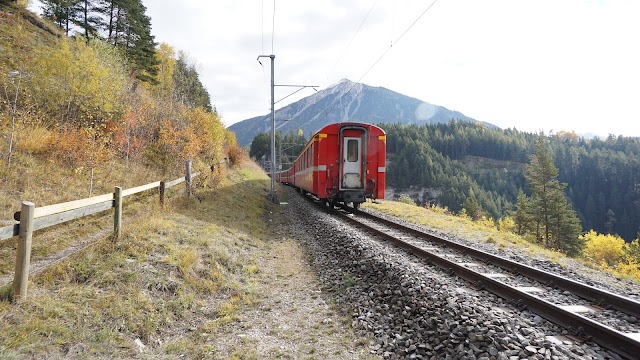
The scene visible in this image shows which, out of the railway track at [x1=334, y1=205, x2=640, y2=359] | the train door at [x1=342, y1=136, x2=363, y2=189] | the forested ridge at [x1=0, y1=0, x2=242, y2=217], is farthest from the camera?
the train door at [x1=342, y1=136, x2=363, y2=189]

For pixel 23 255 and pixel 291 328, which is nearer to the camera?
pixel 23 255

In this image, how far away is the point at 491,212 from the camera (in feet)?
354

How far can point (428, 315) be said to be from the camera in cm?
450

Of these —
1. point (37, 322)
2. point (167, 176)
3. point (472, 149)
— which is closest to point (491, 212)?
point (472, 149)

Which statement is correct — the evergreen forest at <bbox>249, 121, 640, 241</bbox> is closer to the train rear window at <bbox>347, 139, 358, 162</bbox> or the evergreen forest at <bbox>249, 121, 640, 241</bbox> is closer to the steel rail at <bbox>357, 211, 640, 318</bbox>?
the train rear window at <bbox>347, 139, 358, 162</bbox>

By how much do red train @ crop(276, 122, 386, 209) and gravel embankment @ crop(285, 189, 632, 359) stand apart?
21.6 feet

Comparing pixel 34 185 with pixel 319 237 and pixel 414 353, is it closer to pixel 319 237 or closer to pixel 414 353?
pixel 319 237

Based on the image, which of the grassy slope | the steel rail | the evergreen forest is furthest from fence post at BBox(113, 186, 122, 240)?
the evergreen forest

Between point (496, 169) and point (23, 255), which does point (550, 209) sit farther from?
point (496, 169)

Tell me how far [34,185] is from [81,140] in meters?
2.49

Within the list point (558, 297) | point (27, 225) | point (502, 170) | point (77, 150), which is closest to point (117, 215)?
point (27, 225)

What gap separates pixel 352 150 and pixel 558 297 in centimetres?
995

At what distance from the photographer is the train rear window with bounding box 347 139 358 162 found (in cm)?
1435

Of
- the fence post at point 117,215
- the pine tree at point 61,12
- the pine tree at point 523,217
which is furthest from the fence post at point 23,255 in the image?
the pine tree at point 523,217
